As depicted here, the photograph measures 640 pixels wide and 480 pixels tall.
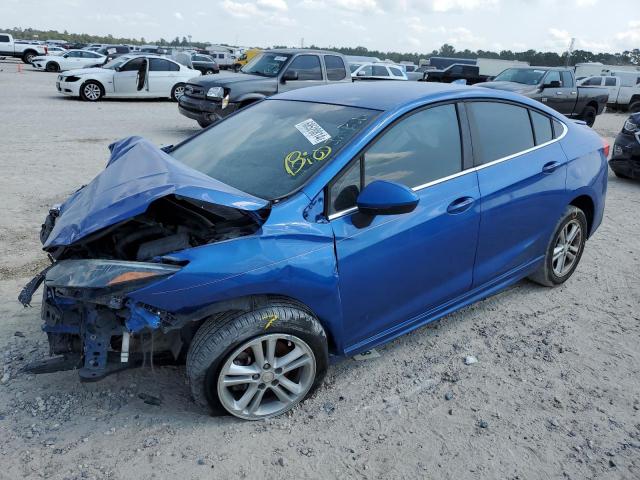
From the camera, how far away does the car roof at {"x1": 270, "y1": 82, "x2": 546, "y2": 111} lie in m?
3.26

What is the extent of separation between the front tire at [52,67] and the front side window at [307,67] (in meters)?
24.0

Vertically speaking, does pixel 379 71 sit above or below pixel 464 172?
above

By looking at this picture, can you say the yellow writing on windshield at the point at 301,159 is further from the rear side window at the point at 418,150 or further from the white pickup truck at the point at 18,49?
the white pickup truck at the point at 18,49

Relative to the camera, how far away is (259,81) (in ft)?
35.3

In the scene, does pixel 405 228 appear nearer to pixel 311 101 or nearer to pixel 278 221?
pixel 278 221

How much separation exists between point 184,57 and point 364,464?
25.0 metres

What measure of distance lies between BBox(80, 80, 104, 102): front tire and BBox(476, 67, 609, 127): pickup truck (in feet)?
37.2

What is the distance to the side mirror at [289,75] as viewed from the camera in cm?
1110

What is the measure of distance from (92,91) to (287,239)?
52.6 feet

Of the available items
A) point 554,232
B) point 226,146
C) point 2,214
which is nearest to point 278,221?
point 226,146

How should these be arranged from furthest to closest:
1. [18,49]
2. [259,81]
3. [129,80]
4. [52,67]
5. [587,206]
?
[18,49] < [52,67] < [129,80] < [259,81] < [587,206]

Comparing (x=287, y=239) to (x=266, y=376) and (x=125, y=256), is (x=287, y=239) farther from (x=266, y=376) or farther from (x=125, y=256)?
(x=125, y=256)

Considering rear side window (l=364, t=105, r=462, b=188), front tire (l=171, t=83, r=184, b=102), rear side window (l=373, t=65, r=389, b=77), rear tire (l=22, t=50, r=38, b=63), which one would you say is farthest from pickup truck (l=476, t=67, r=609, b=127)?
rear tire (l=22, t=50, r=38, b=63)

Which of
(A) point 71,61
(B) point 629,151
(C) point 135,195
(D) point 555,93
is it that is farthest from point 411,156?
(A) point 71,61
